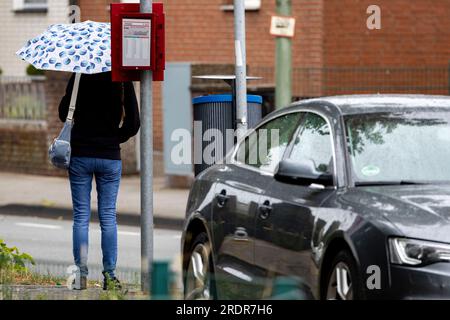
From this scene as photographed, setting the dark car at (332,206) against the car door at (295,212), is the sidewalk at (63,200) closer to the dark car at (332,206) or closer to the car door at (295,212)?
the dark car at (332,206)

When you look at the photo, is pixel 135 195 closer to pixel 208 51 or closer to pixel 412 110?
pixel 208 51

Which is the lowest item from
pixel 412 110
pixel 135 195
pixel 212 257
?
pixel 135 195

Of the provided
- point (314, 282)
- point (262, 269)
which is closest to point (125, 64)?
point (262, 269)

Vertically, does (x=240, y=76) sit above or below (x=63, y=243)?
above

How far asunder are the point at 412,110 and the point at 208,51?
17.2 metres

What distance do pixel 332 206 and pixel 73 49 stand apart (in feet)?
11.3

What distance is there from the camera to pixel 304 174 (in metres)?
7.30

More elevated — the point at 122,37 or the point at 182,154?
the point at 122,37

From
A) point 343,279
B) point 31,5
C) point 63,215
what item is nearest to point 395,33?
point 63,215

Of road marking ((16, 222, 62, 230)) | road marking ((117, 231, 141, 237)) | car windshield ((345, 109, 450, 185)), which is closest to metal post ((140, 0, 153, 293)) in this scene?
car windshield ((345, 109, 450, 185))

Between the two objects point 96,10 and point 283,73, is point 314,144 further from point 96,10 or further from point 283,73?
point 96,10

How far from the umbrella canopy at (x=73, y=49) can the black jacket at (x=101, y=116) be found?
0.20 m

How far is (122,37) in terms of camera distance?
Result: 9.41 meters
